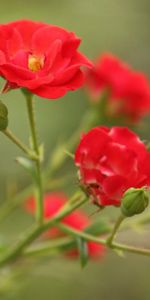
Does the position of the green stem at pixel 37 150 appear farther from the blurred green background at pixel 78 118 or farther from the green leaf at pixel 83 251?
the blurred green background at pixel 78 118

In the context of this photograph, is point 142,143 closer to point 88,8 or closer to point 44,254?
point 44,254

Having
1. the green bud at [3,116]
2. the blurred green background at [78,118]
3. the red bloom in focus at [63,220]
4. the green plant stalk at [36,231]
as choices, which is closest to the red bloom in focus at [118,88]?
the red bloom in focus at [63,220]

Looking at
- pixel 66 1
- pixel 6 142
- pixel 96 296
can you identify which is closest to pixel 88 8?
pixel 66 1

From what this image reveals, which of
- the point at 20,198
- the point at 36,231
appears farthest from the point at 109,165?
the point at 20,198

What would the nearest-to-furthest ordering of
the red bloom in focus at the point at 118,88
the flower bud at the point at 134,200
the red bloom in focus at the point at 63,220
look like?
the flower bud at the point at 134,200, the red bloom in focus at the point at 63,220, the red bloom in focus at the point at 118,88

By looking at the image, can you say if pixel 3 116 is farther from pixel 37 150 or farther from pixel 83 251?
pixel 83 251

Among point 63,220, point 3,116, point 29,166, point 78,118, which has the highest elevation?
point 3,116
